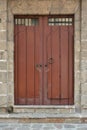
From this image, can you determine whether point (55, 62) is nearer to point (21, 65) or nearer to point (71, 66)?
point (71, 66)

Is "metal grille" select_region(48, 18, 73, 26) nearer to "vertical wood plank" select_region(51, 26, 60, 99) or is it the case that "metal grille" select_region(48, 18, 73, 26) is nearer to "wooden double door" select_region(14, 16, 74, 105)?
"wooden double door" select_region(14, 16, 74, 105)

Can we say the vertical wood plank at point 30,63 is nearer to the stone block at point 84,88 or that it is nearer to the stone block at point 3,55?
the stone block at point 3,55

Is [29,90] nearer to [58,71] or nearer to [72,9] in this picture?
[58,71]

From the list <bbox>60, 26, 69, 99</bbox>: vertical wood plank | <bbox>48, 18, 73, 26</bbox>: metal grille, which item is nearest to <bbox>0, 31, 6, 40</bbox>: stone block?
<bbox>48, 18, 73, 26</bbox>: metal grille

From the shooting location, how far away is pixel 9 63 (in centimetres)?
866

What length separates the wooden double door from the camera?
346 inches

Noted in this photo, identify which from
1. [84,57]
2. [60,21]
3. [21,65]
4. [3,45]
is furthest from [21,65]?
[84,57]

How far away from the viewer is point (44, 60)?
8828 millimetres

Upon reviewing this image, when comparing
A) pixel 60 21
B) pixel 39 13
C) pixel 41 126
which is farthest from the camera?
pixel 60 21

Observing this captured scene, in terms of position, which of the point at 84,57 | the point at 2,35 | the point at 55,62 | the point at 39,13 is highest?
the point at 39,13

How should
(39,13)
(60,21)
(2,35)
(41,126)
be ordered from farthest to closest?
(60,21), (39,13), (2,35), (41,126)

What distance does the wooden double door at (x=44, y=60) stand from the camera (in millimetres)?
8781

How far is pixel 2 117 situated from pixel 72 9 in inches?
126

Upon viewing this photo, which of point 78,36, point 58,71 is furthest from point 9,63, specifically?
point 78,36
